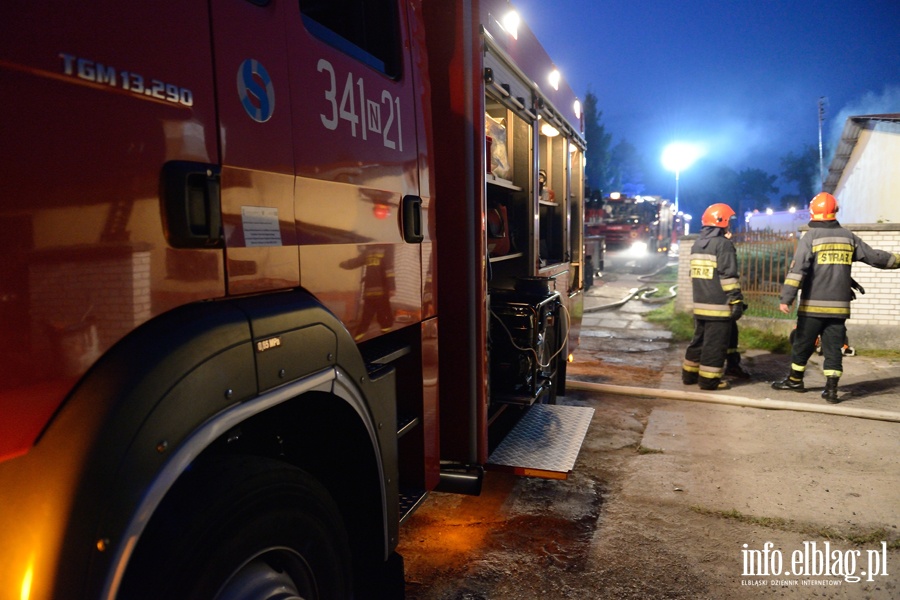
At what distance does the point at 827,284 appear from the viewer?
558 cm

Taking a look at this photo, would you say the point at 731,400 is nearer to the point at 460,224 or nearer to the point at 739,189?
the point at 460,224

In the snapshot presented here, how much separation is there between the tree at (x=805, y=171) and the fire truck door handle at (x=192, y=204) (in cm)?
9083

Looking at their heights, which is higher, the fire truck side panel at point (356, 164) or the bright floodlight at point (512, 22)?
the bright floodlight at point (512, 22)

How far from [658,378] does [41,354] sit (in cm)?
645

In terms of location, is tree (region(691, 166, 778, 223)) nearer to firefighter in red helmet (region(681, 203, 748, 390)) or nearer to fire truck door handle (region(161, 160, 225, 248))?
firefighter in red helmet (region(681, 203, 748, 390))

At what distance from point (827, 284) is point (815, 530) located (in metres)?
3.14

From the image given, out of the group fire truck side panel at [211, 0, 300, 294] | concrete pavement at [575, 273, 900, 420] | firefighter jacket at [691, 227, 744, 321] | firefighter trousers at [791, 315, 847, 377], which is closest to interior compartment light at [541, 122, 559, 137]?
firefighter jacket at [691, 227, 744, 321]

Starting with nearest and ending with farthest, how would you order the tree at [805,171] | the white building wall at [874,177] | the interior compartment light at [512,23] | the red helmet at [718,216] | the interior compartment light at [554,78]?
the interior compartment light at [512,23]
the interior compartment light at [554,78]
the red helmet at [718,216]
the white building wall at [874,177]
the tree at [805,171]

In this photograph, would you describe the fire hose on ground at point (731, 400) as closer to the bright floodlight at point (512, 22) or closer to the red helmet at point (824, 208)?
the red helmet at point (824, 208)

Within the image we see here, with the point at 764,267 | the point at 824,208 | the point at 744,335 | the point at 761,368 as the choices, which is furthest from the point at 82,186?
the point at 764,267

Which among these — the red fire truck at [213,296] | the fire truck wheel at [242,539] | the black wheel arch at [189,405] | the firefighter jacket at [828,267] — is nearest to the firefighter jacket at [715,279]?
the firefighter jacket at [828,267]

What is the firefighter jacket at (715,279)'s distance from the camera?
5844mm

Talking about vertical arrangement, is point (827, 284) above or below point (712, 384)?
above

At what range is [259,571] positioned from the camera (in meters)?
1.40
